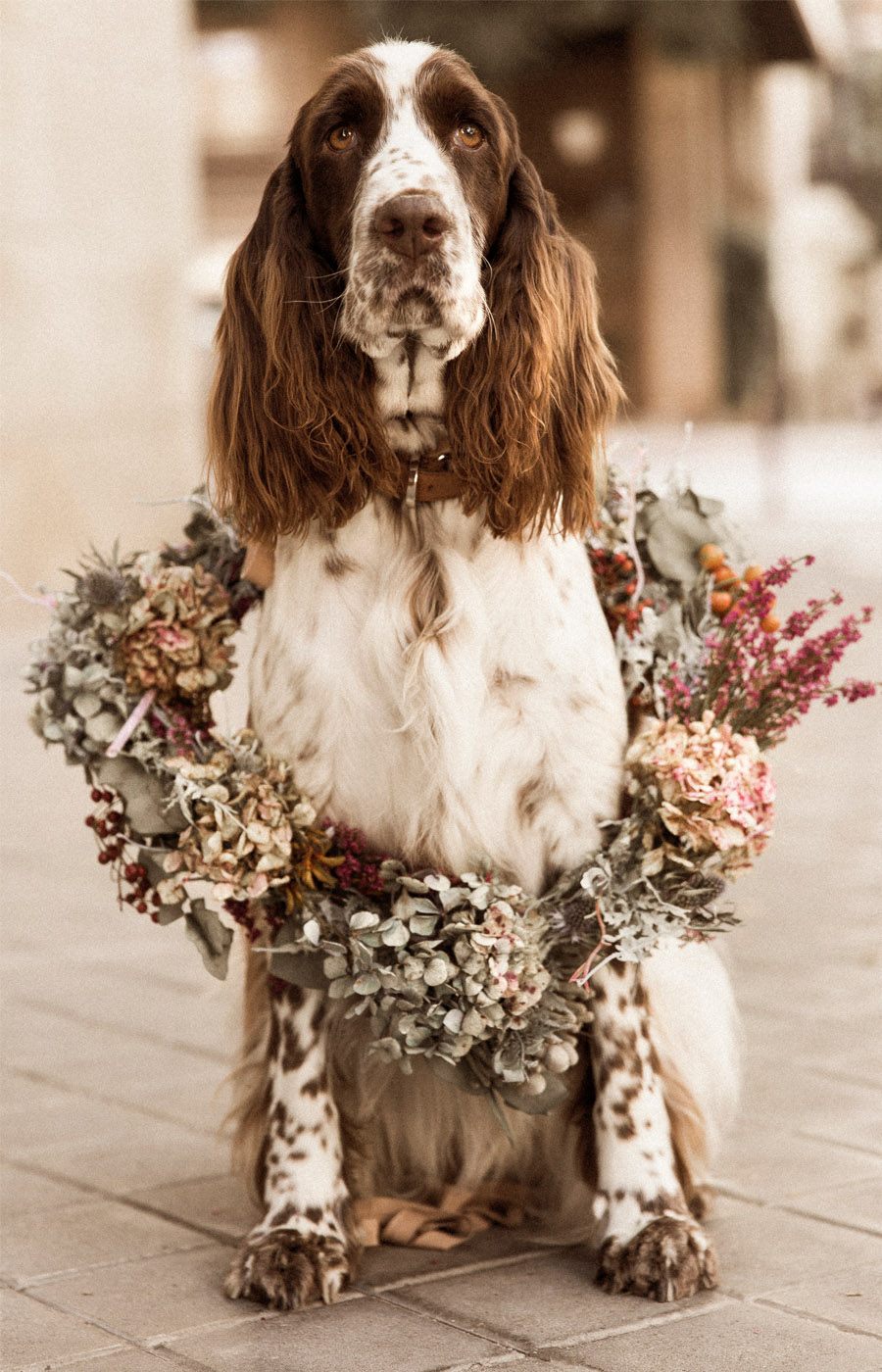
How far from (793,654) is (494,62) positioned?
23.5 meters

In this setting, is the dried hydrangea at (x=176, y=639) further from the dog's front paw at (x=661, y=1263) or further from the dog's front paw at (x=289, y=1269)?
→ the dog's front paw at (x=661, y=1263)

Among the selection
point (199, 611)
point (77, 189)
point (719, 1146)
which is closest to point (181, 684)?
point (199, 611)

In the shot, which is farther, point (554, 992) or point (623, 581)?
point (623, 581)

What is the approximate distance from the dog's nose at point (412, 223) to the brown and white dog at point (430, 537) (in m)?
0.04

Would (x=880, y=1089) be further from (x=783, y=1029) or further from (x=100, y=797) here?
(x=100, y=797)

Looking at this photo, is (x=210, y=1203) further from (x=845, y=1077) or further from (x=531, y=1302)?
(x=845, y=1077)

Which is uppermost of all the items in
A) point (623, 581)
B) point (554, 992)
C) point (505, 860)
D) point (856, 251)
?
point (856, 251)

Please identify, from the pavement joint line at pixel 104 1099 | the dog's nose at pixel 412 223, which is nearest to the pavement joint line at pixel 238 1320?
the pavement joint line at pixel 104 1099

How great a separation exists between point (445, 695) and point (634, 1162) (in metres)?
0.78

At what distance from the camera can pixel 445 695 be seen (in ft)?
9.27

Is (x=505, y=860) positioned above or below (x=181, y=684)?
below

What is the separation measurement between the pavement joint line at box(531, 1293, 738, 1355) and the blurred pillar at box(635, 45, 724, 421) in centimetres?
2829

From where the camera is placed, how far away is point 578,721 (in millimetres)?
2879

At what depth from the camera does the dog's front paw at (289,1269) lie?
9.19 ft
